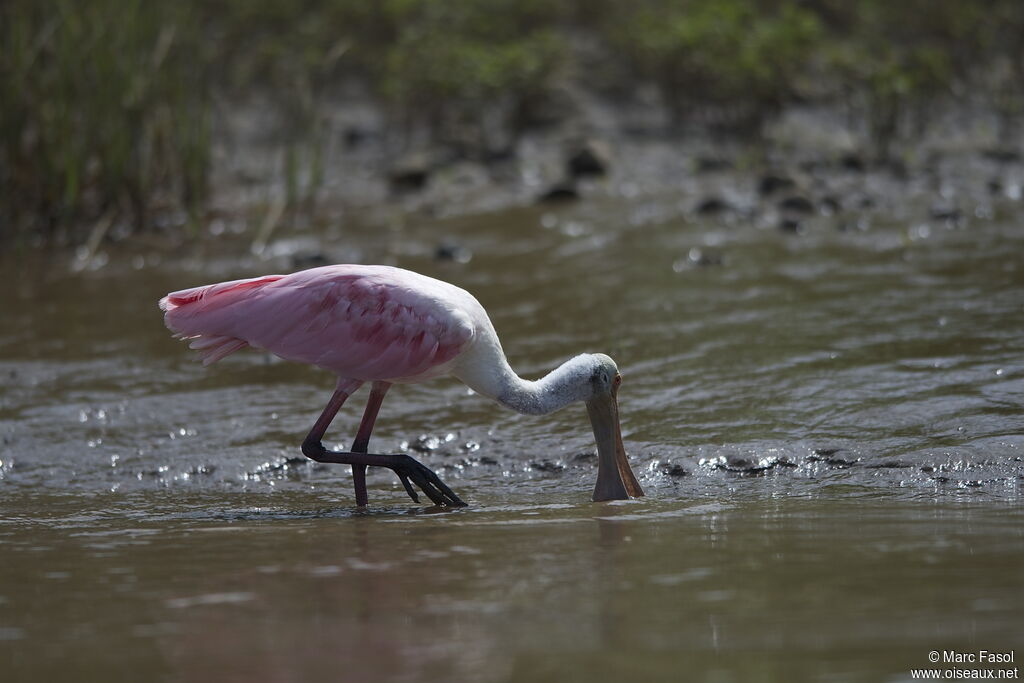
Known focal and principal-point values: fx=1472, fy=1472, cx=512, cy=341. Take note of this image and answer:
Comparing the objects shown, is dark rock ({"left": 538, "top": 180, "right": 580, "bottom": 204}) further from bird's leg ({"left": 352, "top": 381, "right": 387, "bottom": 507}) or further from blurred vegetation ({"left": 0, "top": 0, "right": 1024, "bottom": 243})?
bird's leg ({"left": 352, "top": 381, "right": 387, "bottom": 507})

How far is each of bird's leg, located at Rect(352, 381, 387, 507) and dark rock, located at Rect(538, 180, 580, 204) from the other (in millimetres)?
7403

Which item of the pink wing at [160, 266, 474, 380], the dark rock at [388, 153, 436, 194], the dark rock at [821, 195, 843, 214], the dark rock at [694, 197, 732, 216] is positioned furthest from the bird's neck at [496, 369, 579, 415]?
the dark rock at [388, 153, 436, 194]

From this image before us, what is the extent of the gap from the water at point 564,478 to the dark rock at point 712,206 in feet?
1.12

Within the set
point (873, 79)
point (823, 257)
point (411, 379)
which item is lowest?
point (411, 379)

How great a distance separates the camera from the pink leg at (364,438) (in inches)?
243

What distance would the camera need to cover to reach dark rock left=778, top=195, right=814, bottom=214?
12.8 metres

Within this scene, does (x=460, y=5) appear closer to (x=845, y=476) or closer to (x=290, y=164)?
(x=290, y=164)

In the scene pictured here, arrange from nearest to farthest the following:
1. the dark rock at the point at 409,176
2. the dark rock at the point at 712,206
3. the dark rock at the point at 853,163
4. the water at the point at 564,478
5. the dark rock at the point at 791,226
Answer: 1. the water at the point at 564,478
2. the dark rock at the point at 791,226
3. the dark rock at the point at 712,206
4. the dark rock at the point at 853,163
5. the dark rock at the point at 409,176

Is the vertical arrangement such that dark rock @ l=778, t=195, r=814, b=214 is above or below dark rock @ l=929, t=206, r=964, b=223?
above

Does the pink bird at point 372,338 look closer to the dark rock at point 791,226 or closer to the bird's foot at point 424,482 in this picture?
the bird's foot at point 424,482

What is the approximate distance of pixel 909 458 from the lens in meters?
6.15

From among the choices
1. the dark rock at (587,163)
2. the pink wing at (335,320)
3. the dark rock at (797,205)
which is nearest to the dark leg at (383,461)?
the pink wing at (335,320)

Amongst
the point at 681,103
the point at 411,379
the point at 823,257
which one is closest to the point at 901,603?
the point at 411,379

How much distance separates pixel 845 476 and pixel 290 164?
780cm
